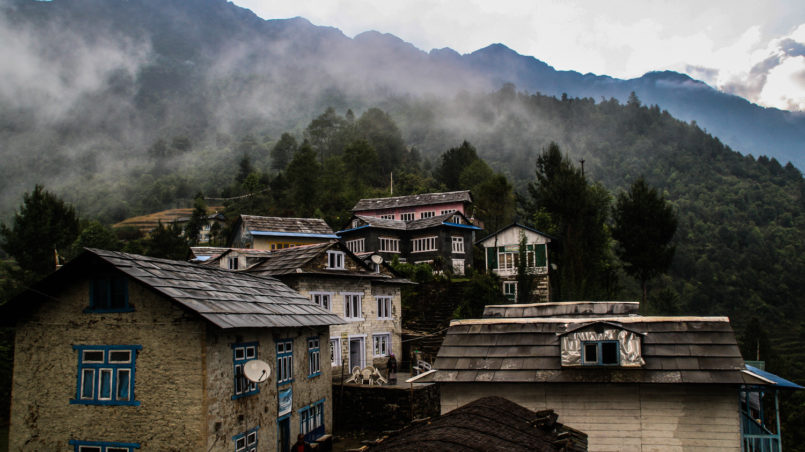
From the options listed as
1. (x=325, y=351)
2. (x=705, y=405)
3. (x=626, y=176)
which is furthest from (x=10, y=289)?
(x=626, y=176)

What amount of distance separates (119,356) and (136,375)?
2.34 ft

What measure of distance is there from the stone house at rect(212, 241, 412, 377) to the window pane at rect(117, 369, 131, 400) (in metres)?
11.5

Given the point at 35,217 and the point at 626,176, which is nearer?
the point at 35,217

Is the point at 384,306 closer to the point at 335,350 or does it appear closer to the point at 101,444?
the point at 335,350

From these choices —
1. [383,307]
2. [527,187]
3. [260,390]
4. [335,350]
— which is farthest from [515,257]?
[527,187]

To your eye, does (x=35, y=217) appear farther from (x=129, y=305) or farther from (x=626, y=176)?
(x=626, y=176)

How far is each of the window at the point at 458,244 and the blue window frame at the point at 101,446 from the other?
37.7m

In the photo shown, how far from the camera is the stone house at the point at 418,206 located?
57906mm

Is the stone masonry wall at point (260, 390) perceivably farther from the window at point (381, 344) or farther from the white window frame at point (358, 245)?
the white window frame at point (358, 245)

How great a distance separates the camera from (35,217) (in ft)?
156

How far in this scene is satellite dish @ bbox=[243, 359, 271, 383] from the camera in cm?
1458

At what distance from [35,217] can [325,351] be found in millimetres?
38351

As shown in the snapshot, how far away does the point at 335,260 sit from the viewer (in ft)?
91.7

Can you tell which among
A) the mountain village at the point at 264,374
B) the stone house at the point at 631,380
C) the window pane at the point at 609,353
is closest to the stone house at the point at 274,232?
the mountain village at the point at 264,374
